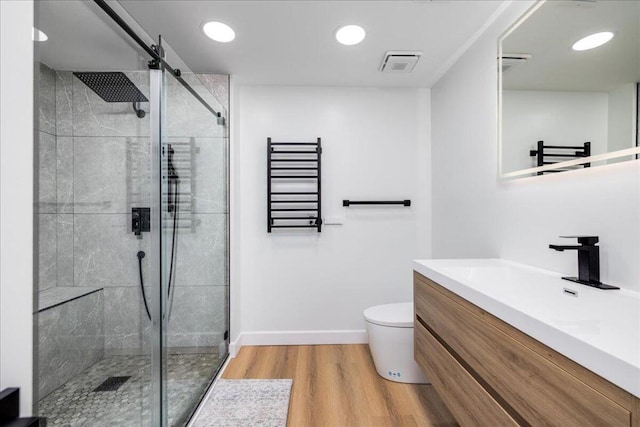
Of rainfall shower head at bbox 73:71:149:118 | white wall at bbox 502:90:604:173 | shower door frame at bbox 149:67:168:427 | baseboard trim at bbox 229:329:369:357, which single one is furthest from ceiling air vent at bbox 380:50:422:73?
baseboard trim at bbox 229:329:369:357

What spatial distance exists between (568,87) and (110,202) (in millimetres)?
2070

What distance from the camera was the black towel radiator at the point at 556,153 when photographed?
3.70 ft

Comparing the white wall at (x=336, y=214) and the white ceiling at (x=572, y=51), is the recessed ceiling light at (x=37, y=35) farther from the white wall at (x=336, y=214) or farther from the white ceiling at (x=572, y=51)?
the white ceiling at (x=572, y=51)

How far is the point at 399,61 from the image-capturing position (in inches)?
81.1

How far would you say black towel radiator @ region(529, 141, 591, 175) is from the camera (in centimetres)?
113

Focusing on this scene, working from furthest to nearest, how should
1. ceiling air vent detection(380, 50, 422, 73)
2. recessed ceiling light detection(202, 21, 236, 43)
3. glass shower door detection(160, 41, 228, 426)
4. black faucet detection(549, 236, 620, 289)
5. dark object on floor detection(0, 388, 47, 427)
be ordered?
1. ceiling air vent detection(380, 50, 422, 73)
2. recessed ceiling light detection(202, 21, 236, 43)
3. glass shower door detection(160, 41, 228, 426)
4. black faucet detection(549, 236, 620, 289)
5. dark object on floor detection(0, 388, 47, 427)

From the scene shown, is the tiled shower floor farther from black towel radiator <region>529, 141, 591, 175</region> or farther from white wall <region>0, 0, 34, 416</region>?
black towel radiator <region>529, 141, 591, 175</region>

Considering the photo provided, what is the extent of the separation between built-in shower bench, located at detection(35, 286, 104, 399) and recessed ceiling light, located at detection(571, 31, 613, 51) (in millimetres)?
2110

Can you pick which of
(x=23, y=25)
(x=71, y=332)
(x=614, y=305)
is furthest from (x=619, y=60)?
(x=71, y=332)

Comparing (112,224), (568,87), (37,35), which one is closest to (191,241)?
(112,224)

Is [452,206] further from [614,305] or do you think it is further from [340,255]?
[614,305]

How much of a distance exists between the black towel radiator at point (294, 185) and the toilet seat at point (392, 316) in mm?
812

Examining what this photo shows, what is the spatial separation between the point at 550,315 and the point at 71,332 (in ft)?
5.70

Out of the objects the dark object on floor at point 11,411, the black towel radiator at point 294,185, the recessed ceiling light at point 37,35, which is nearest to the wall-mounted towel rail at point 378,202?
the black towel radiator at point 294,185
